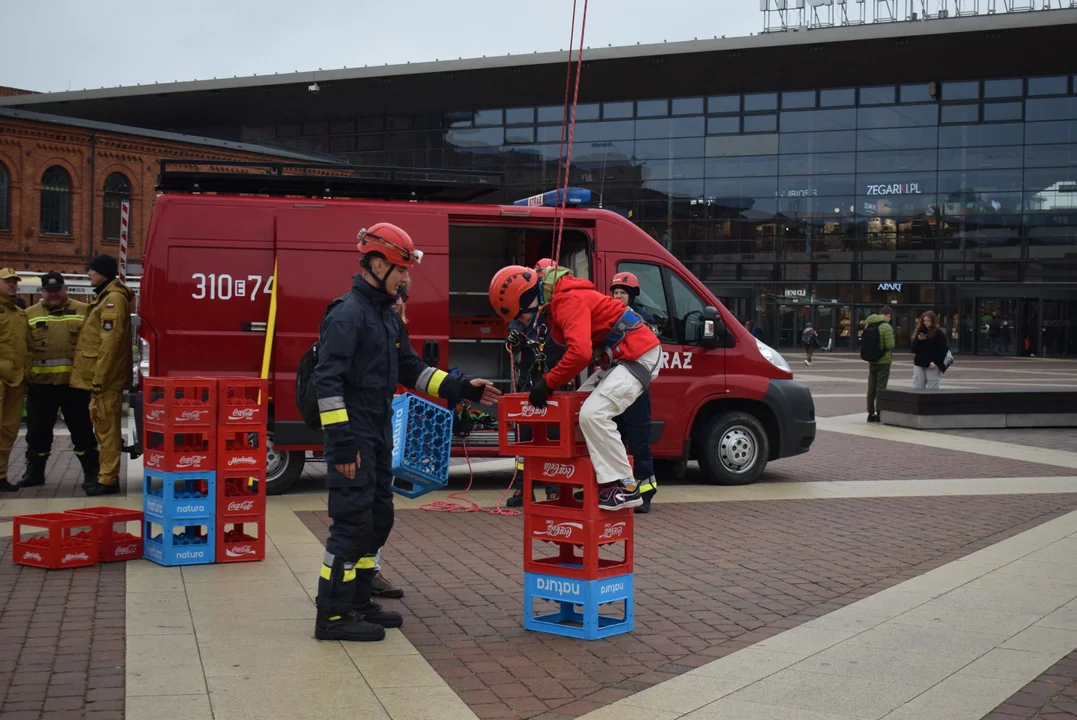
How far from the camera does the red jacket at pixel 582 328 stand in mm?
6309

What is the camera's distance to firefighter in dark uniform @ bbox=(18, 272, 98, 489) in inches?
443

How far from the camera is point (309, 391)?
6.20 meters

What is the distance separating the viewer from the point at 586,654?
5918mm

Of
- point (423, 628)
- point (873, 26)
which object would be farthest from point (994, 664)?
point (873, 26)

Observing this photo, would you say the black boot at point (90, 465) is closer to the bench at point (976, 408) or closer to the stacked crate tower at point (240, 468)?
the stacked crate tower at point (240, 468)

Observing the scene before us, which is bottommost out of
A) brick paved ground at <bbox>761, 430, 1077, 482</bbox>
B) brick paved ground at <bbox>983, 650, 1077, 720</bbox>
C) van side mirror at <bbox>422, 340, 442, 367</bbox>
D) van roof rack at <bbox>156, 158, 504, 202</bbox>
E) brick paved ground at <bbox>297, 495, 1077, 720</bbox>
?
brick paved ground at <bbox>761, 430, 1077, 482</bbox>

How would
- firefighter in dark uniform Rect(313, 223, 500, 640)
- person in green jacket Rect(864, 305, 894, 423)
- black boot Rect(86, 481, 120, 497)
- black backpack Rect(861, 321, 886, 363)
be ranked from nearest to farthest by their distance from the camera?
firefighter in dark uniform Rect(313, 223, 500, 640)
black boot Rect(86, 481, 120, 497)
black backpack Rect(861, 321, 886, 363)
person in green jacket Rect(864, 305, 894, 423)

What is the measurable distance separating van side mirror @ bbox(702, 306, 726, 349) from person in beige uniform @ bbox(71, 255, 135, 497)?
5420 millimetres

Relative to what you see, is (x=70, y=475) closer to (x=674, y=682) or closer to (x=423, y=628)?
(x=423, y=628)

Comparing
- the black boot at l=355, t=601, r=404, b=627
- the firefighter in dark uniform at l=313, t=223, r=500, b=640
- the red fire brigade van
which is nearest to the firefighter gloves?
the firefighter in dark uniform at l=313, t=223, r=500, b=640

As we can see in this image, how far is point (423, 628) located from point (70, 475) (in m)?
7.28

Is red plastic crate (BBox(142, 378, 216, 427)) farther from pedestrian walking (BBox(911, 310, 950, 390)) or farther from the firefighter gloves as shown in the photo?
pedestrian walking (BBox(911, 310, 950, 390))

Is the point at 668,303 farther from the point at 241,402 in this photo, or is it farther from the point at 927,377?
the point at 927,377

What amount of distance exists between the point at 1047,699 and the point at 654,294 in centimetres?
720
